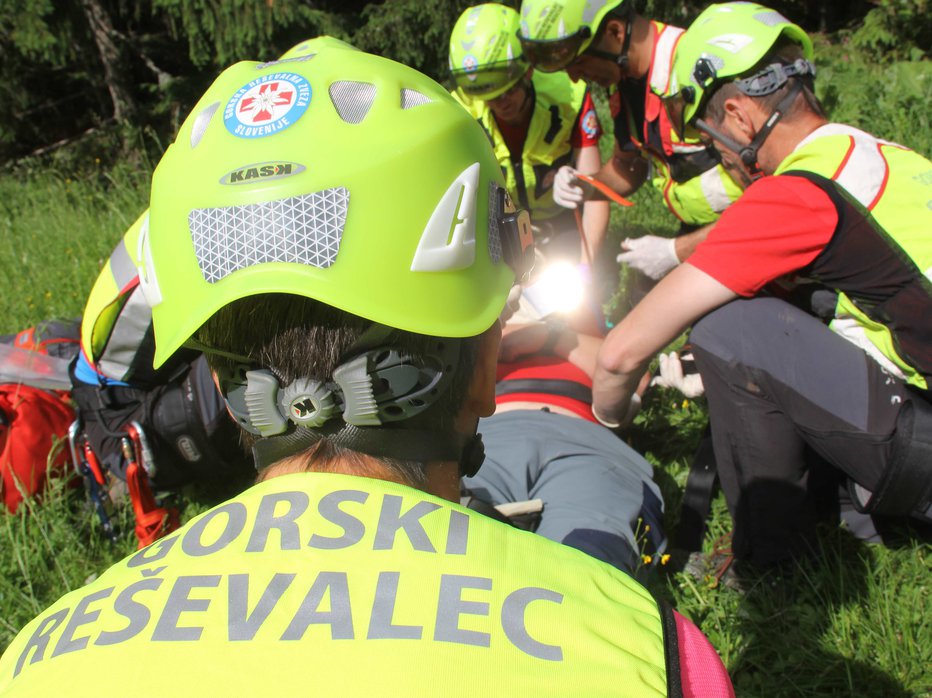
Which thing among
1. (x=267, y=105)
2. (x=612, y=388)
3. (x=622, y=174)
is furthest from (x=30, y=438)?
(x=622, y=174)

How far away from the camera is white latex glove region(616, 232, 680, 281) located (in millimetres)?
4227

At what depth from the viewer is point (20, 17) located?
7242mm

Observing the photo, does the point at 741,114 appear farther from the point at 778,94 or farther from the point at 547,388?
the point at 547,388

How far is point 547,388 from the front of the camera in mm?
3170

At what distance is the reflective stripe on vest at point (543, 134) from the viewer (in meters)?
4.96

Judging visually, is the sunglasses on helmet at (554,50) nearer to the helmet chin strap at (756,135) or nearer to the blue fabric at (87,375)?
the helmet chin strap at (756,135)

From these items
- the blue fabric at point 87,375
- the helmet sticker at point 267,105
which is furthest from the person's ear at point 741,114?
the blue fabric at point 87,375

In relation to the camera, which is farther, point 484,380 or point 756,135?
point 756,135

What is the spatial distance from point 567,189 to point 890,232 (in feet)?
8.41

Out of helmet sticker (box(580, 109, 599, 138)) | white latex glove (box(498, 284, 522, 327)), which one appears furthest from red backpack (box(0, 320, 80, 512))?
helmet sticker (box(580, 109, 599, 138))

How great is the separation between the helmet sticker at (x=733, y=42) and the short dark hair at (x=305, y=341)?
6.86 ft

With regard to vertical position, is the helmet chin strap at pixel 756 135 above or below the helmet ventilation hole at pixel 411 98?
below

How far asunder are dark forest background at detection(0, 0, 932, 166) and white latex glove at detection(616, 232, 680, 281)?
4.22 metres

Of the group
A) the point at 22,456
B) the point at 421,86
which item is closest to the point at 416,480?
the point at 421,86
